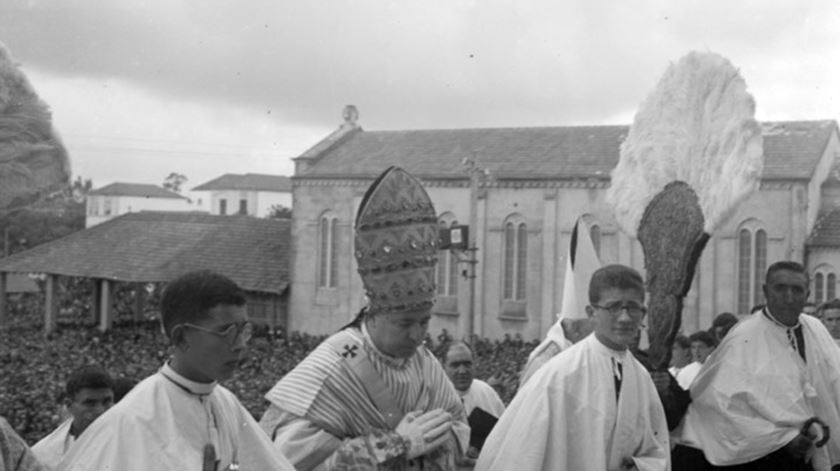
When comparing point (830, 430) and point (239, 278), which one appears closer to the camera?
point (830, 430)

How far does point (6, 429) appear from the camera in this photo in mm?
3205

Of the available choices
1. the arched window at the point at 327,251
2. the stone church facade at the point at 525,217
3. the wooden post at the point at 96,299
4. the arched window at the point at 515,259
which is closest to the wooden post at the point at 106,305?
the wooden post at the point at 96,299

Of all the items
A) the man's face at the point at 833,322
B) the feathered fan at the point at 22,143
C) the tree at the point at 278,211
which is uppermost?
the tree at the point at 278,211

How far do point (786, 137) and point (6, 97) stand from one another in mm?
26394

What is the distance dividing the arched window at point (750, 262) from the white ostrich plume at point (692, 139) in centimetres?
2062

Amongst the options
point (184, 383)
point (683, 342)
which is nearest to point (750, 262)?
point (683, 342)

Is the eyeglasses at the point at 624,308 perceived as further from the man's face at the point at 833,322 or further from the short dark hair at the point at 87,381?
the man's face at the point at 833,322

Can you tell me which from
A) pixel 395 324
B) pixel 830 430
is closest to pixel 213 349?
pixel 395 324

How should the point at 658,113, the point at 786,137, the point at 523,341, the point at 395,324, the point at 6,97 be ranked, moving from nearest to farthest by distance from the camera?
the point at 6,97 < the point at 395,324 < the point at 658,113 < the point at 786,137 < the point at 523,341

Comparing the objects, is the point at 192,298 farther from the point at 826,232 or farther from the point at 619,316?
the point at 826,232

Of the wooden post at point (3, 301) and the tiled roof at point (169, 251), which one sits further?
the wooden post at point (3, 301)

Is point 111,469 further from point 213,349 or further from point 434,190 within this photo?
point 434,190

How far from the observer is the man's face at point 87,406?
5.24 metres

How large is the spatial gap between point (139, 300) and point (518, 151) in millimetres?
13552
